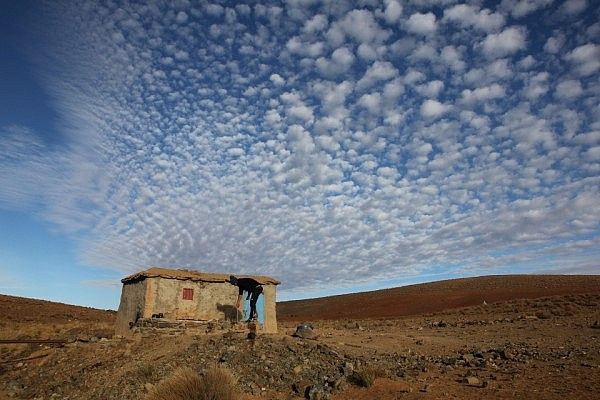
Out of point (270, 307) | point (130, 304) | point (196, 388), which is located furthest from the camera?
point (270, 307)

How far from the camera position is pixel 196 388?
9812 mm

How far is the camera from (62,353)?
61.7 feet

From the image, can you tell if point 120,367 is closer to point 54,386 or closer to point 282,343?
point 54,386

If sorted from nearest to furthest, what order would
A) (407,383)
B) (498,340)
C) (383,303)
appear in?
(407,383), (498,340), (383,303)

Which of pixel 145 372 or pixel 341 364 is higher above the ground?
pixel 145 372

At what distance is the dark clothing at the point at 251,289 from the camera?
23.8 m

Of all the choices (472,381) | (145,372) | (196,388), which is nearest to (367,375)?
(472,381)

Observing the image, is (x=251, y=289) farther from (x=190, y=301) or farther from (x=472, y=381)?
(x=472, y=381)

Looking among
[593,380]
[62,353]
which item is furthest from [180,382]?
[62,353]

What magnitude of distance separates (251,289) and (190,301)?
11.7 feet

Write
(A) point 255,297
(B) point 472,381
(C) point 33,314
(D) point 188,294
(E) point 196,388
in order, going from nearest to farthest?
(E) point 196,388 → (B) point 472,381 → (D) point 188,294 → (A) point 255,297 → (C) point 33,314

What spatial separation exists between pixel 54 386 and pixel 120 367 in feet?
7.88

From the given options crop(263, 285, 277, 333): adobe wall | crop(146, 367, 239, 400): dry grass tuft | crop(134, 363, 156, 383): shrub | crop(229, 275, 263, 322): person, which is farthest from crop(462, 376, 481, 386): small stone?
crop(229, 275, 263, 322): person

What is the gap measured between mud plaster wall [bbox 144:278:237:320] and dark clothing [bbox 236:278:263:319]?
579mm
